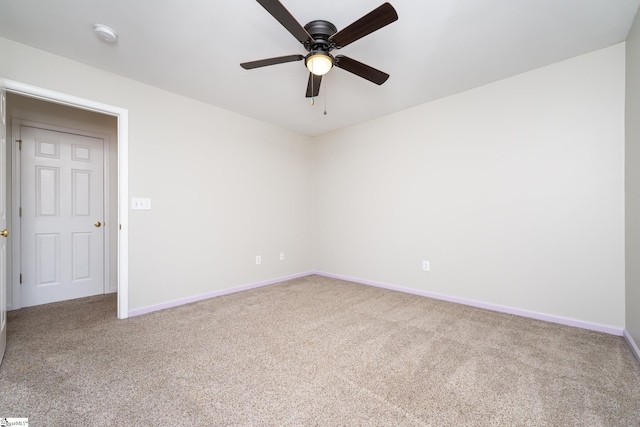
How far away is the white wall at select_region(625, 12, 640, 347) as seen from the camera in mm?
1871

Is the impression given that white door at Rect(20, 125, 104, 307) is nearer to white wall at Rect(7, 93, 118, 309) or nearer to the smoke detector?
white wall at Rect(7, 93, 118, 309)

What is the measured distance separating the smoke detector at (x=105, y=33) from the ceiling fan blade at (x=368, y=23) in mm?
1701

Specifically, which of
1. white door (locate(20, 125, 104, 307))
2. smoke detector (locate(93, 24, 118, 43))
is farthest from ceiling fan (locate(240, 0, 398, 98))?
white door (locate(20, 125, 104, 307))

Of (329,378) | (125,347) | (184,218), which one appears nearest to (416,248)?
(329,378)

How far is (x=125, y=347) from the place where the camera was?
1.99 m

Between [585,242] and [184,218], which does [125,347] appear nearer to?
[184,218]

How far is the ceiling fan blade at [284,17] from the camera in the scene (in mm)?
1358

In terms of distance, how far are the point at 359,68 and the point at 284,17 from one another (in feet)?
2.34

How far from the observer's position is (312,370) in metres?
1.70

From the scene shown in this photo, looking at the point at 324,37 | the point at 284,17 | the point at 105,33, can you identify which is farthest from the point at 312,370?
the point at 105,33

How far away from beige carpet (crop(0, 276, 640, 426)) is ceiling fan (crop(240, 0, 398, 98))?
2.06 metres

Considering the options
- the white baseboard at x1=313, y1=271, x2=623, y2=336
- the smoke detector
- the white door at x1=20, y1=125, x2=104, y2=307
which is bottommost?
the white baseboard at x1=313, y1=271, x2=623, y2=336

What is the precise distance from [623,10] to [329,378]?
123 inches

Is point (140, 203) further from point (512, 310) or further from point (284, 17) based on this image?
point (512, 310)
